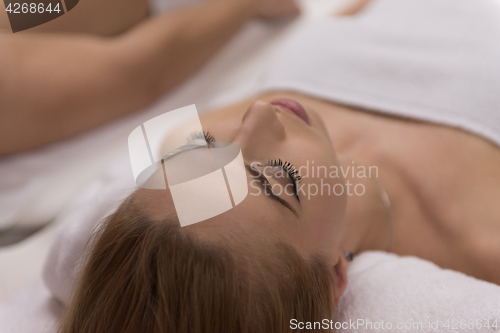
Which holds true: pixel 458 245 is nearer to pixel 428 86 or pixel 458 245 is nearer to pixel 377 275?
pixel 377 275

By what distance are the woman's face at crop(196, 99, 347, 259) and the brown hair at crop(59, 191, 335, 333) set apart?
0.07 ft

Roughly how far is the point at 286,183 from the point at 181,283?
156 millimetres

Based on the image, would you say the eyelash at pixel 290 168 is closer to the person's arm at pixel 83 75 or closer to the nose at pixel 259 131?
the nose at pixel 259 131

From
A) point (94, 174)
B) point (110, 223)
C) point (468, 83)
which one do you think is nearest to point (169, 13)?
point (94, 174)

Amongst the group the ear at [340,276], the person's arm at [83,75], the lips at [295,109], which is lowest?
the ear at [340,276]

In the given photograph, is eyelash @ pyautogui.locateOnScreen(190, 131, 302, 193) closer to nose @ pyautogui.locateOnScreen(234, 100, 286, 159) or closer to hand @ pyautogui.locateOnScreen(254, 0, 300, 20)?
nose @ pyautogui.locateOnScreen(234, 100, 286, 159)

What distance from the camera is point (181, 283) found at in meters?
0.38

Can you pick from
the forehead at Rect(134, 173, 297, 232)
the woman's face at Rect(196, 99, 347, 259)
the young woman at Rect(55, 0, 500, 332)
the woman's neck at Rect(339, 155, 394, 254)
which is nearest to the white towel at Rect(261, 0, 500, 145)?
the young woman at Rect(55, 0, 500, 332)

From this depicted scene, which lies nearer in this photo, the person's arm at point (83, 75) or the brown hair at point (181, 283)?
the brown hair at point (181, 283)

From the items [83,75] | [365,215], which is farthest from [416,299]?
[83,75]

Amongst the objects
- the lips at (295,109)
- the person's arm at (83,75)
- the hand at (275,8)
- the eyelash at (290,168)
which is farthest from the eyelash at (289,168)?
the hand at (275,8)

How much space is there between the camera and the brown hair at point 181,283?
378 mm

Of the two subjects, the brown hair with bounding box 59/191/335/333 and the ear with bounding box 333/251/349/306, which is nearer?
the brown hair with bounding box 59/191/335/333

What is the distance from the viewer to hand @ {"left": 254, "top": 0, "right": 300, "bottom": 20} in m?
1.01
